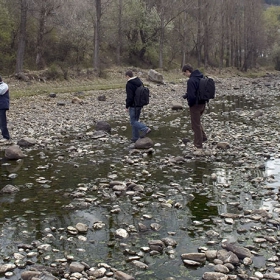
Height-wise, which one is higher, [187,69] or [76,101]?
[187,69]

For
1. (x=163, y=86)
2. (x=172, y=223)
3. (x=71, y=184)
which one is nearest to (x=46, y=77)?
(x=163, y=86)

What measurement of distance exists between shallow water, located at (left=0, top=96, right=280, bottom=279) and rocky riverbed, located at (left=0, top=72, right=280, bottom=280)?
28 millimetres

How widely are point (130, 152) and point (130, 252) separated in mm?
7451

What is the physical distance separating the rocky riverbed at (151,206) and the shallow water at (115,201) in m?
0.03

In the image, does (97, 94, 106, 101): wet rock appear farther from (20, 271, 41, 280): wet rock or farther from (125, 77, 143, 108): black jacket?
(20, 271, 41, 280): wet rock

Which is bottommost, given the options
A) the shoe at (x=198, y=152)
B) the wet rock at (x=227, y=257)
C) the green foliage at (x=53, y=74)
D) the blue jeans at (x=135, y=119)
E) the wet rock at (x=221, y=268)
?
the shoe at (x=198, y=152)

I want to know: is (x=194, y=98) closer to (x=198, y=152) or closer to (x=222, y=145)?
(x=198, y=152)

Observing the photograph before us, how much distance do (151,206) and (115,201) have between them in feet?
2.70

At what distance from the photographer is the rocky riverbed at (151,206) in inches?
236

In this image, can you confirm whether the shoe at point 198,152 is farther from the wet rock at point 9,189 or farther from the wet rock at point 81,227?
the wet rock at point 81,227

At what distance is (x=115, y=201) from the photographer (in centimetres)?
884

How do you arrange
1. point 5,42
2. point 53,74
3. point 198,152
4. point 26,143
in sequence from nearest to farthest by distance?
point 198,152 → point 26,143 → point 53,74 → point 5,42

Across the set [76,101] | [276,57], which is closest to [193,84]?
[76,101]

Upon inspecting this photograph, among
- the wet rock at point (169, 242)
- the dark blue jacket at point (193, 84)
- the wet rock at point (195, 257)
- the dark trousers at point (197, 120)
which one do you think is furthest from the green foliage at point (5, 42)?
the wet rock at point (195, 257)
